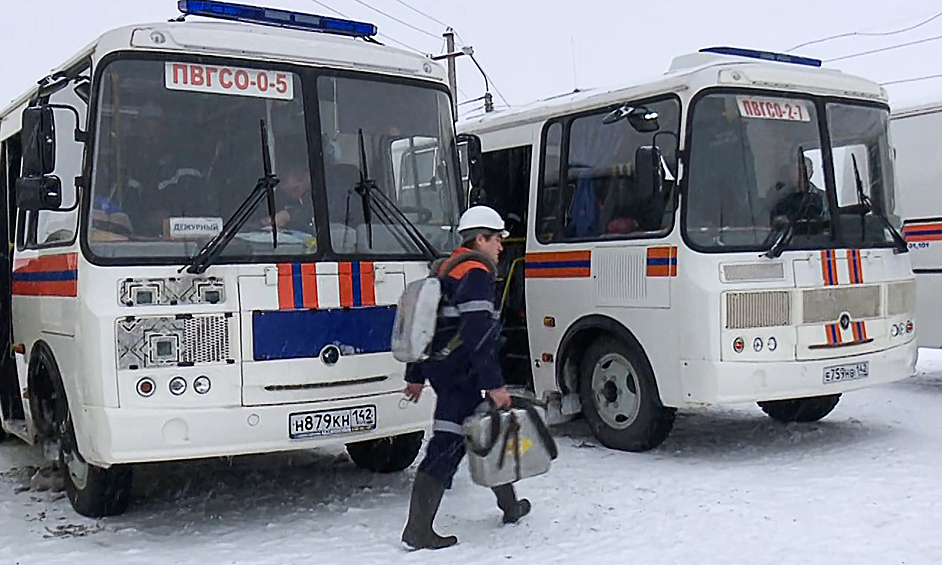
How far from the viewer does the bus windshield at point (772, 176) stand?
8008mm

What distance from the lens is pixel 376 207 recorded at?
6.87m

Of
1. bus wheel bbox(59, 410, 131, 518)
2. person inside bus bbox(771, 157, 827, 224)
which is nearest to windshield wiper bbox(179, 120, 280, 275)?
bus wheel bbox(59, 410, 131, 518)

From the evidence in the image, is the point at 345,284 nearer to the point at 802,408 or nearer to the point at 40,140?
→ the point at 40,140

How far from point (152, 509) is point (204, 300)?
1.72 metres

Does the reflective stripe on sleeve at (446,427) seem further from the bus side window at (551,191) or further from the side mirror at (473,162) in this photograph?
the bus side window at (551,191)

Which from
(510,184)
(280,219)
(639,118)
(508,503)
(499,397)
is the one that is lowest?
(508,503)

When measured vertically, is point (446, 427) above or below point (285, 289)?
below

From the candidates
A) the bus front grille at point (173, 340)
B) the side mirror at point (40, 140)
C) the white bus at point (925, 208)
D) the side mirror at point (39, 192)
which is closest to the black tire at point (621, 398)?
the bus front grille at point (173, 340)

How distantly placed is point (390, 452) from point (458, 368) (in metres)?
2.09

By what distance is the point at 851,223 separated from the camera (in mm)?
8555

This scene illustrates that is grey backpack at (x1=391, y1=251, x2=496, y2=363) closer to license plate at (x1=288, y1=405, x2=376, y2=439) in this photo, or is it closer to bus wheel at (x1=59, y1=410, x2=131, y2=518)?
license plate at (x1=288, y1=405, x2=376, y2=439)

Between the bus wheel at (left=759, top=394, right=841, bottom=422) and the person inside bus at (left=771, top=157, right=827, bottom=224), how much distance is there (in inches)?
73.8

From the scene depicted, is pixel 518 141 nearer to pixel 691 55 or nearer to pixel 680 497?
pixel 691 55

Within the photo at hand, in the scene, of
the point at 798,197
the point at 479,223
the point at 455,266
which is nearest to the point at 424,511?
the point at 455,266
